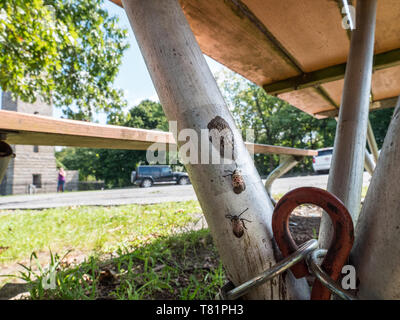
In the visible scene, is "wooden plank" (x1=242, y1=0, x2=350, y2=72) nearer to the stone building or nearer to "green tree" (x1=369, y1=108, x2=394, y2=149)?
the stone building

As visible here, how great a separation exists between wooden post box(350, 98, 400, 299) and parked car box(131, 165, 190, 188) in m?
19.5

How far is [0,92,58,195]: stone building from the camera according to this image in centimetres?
2011

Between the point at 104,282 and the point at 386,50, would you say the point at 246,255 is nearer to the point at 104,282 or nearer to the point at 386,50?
the point at 104,282

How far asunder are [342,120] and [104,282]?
5.52ft

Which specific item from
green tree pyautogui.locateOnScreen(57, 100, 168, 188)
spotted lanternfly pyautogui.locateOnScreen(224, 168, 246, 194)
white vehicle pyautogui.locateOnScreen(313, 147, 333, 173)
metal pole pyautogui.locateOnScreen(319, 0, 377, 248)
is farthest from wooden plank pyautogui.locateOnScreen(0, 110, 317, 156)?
green tree pyautogui.locateOnScreen(57, 100, 168, 188)

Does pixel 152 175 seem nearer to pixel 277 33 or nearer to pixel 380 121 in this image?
pixel 277 33

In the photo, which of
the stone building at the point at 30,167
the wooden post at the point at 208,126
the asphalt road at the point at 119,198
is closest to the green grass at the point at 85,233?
the wooden post at the point at 208,126

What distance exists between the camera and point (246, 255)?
1.72 ft

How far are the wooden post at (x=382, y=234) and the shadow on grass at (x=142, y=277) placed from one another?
104cm

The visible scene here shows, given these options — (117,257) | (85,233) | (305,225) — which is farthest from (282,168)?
(85,233)

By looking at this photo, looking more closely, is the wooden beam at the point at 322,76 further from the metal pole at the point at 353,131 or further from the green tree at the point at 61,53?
the green tree at the point at 61,53

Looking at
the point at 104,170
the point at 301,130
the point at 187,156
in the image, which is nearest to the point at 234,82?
the point at 301,130

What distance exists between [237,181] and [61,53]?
629cm
